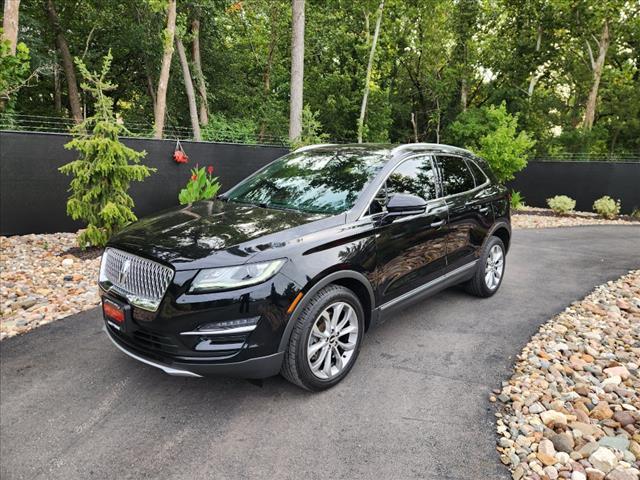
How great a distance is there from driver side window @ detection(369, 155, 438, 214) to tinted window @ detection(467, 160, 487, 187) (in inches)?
34.8

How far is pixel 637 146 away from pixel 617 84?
4987 mm

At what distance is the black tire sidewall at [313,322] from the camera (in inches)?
106

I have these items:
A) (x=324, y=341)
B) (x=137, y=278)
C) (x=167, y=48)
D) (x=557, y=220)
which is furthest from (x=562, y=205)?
(x=137, y=278)

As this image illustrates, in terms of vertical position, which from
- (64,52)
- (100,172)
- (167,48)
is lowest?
(100,172)

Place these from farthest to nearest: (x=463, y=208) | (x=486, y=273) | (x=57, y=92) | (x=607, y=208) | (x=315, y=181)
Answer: (x=57, y=92)
(x=607, y=208)
(x=486, y=273)
(x=463, y=208)
(x=315, y=181)

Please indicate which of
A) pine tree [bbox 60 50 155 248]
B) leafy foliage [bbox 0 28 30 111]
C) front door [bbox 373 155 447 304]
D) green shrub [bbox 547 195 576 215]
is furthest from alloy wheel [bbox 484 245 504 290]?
green shrub [bbox 547 195 576 215]

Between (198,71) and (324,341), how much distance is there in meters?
18.6

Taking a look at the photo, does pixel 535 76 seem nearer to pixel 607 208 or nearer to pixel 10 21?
pixel 607 208

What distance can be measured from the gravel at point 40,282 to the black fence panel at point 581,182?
49.0 feet

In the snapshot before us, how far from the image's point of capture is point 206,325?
8.00 ft

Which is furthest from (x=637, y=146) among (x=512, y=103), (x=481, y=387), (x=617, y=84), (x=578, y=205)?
(x=481, y=387)

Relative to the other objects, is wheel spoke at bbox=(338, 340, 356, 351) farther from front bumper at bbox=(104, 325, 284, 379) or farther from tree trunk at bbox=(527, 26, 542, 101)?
tree trunk at bbox=(527, 26, 542, 101)

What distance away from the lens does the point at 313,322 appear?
8.99ft

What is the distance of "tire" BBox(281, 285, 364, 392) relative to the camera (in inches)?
106
